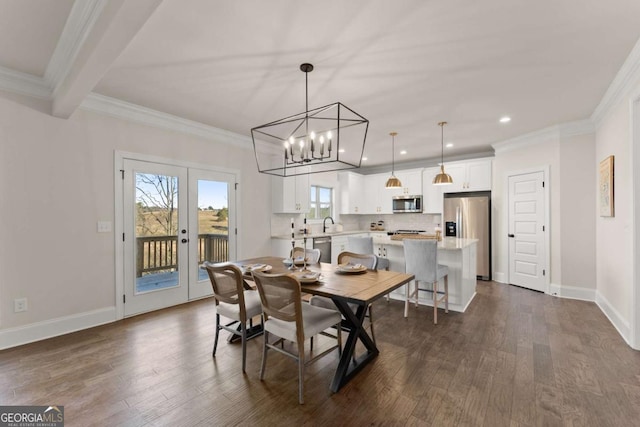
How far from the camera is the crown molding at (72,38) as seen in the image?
74.1 inches

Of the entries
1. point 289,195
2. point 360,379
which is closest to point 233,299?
point 360,379

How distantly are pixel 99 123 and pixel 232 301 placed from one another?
2.75m

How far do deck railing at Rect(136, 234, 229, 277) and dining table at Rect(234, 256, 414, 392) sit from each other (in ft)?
5.98

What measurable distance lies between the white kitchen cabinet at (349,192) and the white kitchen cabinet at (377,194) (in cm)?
28

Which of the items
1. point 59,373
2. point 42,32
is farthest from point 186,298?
point 42,32

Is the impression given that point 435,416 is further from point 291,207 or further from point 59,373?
point 291,207

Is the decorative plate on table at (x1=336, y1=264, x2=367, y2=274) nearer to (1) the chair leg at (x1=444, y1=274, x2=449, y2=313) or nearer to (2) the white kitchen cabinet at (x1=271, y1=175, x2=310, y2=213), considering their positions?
(1) the chair leg at (x1=444, y1=274, x2=449, y2=313)

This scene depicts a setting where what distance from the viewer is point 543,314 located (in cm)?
362

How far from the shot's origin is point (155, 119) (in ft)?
12.3

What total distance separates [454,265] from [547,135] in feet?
9.16

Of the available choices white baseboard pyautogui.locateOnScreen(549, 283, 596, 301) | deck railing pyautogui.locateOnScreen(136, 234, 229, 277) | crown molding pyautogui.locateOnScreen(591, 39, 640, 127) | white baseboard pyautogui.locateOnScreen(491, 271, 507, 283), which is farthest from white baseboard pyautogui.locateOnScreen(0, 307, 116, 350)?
white baseboard pyautogui.locateOnScreen(549, 283, 596, 301)

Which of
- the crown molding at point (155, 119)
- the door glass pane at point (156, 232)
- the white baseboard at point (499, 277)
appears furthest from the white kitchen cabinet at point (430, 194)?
the door glass pane at point (156, 232)

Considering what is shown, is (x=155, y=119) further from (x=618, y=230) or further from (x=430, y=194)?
(x=618, y=230)

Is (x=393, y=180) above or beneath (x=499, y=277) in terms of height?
above
